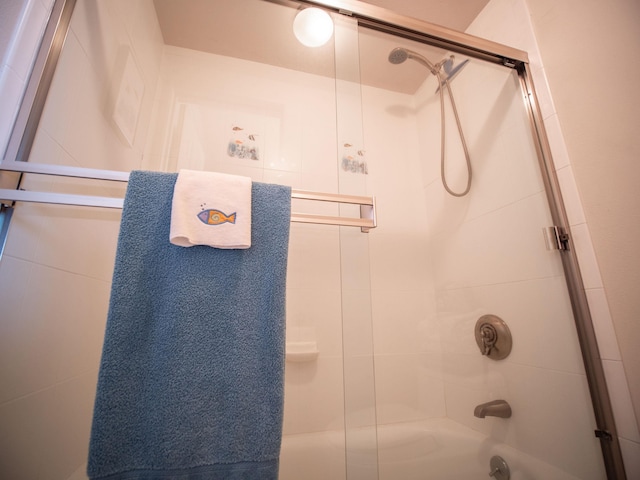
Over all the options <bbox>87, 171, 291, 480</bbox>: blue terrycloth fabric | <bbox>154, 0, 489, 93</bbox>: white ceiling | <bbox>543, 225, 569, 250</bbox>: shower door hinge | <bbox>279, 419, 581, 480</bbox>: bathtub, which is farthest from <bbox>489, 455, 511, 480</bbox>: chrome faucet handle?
<bbox>154, 0, 489, 93</bbox>: white ceiling

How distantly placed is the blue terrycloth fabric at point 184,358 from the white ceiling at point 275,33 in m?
0.99

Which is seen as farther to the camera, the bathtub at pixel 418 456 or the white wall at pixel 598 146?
the bathtub at pixel 418 456

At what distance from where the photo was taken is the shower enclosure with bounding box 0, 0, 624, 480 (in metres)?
0.70

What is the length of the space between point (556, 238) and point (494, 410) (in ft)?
2.19

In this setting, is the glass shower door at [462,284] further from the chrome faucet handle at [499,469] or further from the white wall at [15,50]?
the white wall at [15,50]

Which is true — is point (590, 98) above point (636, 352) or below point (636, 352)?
above

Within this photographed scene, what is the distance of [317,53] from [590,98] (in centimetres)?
108

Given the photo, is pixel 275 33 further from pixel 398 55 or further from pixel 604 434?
pixel 604 434

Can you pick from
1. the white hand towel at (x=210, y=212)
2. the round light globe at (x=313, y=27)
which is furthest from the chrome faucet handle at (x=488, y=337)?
the round light globe at (x=313, y=27)

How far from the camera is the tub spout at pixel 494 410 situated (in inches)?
37.8

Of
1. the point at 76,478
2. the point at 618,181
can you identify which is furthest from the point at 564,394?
the point at 76,478

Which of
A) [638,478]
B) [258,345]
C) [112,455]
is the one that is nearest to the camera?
[112,455]

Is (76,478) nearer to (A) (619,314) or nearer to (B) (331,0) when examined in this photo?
(A) (619,314)

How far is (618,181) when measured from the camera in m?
0.84
